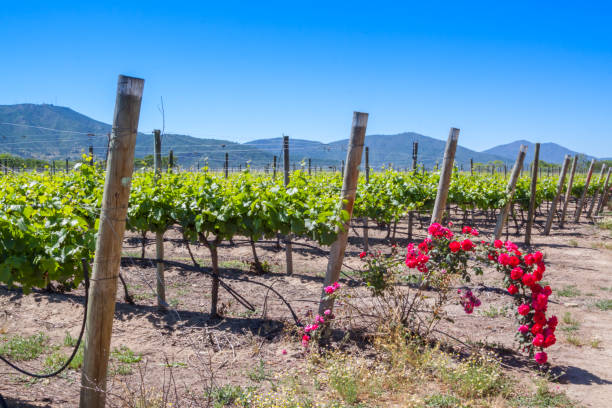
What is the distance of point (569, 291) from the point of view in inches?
249

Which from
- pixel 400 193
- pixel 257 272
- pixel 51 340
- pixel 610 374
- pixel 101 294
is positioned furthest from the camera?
pixel 400 193

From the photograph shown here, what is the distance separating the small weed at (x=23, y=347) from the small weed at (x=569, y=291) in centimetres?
663

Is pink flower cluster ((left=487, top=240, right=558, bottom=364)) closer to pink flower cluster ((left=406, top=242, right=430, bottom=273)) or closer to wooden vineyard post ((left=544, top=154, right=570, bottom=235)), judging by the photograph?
pink flower cluster ((left=406, top=242, right=430, bottom=273))

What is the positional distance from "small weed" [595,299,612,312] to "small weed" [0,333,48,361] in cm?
659

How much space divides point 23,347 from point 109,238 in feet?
8.14

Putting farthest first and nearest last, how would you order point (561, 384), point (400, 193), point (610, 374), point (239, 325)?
1. point (400, 193)
2. point (239, 325)
3. point (610, 374)
4. point (561, 384)

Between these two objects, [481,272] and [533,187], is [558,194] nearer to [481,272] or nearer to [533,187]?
[533,187]

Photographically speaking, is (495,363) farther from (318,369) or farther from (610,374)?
(318,369)

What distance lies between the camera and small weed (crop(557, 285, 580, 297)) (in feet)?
Answer: 20.3

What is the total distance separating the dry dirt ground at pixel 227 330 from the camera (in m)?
3.38

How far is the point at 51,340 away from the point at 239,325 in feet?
6.14

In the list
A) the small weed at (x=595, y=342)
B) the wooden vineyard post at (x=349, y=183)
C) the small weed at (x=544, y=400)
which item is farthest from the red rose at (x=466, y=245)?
the small weed at (x=595, y=342)

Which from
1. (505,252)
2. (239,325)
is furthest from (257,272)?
(505,252)

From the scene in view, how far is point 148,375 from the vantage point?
353 cm
